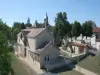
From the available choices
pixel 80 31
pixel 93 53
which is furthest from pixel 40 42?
pixel 80 31

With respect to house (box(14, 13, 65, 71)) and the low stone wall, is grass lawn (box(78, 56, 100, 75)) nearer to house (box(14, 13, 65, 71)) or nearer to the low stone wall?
the low stone wall

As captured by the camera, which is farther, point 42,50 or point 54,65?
point 42,50

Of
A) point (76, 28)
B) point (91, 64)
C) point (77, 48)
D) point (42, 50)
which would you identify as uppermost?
point (76, 28)

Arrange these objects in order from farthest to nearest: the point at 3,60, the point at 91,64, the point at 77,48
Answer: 1. the point at 77,48
2. the point at 91,64
3. the point at 3,60

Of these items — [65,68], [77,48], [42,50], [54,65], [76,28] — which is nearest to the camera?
[65,68]

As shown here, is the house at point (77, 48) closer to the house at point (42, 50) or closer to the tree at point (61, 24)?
the house at point (42, 50)

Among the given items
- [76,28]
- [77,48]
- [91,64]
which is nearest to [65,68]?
[91,64]

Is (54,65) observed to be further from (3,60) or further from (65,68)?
(3,60)

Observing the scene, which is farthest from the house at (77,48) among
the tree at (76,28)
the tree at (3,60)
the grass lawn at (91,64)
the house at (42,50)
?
the tree at (3,60)
